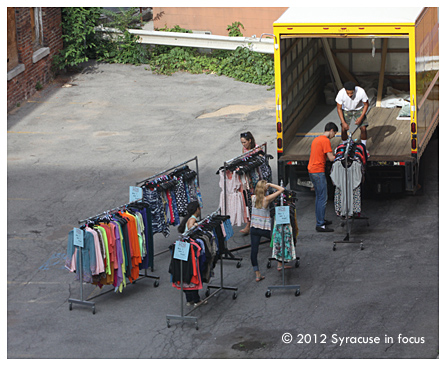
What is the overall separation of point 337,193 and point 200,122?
8.21m

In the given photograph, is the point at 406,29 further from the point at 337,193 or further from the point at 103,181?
the point at 103,181

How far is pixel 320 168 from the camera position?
14.4 m

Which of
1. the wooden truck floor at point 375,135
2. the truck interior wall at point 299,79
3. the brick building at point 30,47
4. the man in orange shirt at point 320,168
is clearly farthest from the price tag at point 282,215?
the brick building at point 30,47

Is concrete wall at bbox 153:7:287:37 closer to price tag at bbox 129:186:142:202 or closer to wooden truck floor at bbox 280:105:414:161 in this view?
wooden truck floor at bbox 280:105:414:161

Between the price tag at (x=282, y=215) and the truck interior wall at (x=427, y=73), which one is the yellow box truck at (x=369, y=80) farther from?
the price tag at (x=282, y=215)

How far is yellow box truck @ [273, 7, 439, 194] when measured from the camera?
14.4 metres

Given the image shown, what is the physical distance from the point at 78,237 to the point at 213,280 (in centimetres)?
233

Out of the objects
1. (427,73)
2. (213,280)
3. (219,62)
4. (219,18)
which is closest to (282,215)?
(213,280)

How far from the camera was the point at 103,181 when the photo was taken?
17531 mm

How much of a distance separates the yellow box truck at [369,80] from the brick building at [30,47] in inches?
368

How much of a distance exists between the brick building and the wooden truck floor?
953 centimetres

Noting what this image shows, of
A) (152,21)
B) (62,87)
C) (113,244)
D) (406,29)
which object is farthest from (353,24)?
(152,21)

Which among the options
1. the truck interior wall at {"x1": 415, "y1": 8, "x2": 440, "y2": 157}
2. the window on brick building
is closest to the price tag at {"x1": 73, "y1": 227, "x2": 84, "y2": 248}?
the truck interior wall at {"x1": 415, "y1": 8, "x2": 440, "y2": 157}

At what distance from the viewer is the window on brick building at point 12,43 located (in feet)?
76.7
